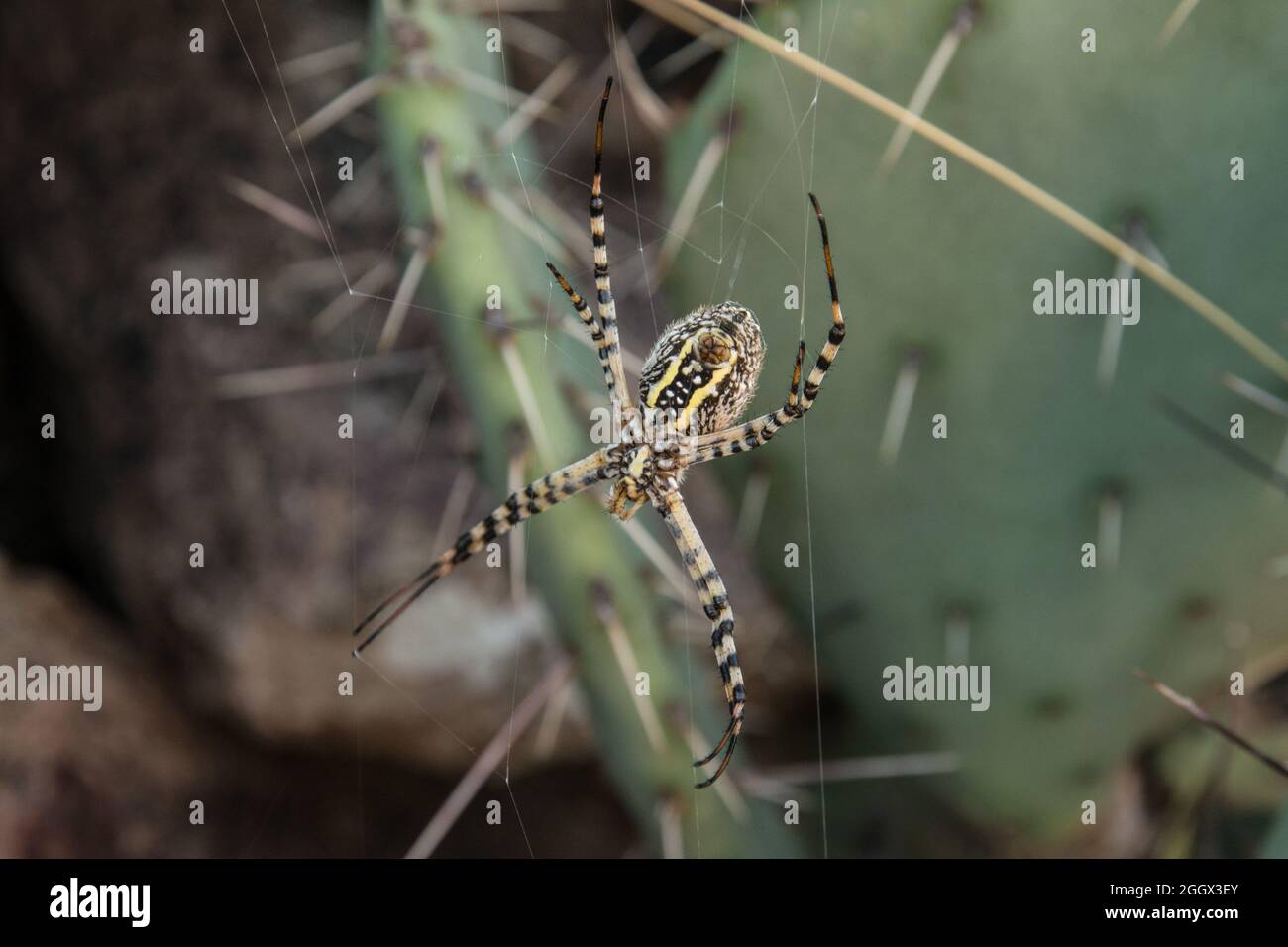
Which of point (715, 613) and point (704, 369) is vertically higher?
point (704, 369)

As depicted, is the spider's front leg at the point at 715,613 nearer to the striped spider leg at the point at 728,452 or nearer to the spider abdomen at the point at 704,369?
the striped spider leg at the point at 728,452

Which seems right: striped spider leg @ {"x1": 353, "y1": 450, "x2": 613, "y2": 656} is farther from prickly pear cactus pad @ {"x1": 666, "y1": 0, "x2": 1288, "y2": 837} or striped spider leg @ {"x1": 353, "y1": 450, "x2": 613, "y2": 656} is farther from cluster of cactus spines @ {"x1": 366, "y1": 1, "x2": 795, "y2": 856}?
prickly pear cactus pad @ {"x1": 666, "y1": 0, "x2": 1288, "y2": 837}

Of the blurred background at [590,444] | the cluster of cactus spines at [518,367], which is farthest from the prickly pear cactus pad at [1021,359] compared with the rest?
the cluster of cactus spines at [518,367]

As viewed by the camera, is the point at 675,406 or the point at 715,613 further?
the point at 715,613

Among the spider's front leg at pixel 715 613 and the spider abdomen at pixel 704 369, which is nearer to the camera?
the spider abdomen at pixel 704 369

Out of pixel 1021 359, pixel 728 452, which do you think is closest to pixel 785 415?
pixel 728 452

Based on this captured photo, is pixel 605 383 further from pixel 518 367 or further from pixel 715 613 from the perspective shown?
pixel 715 613
